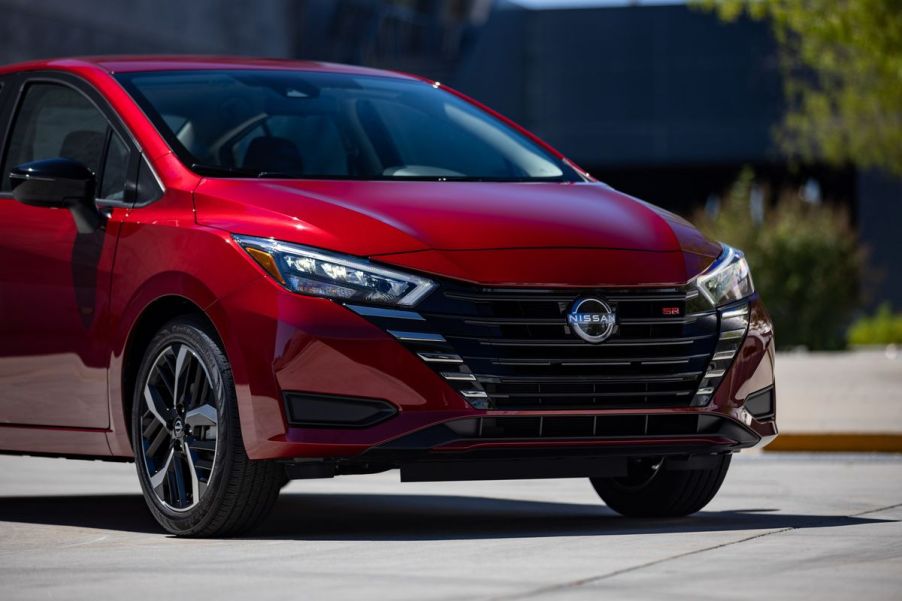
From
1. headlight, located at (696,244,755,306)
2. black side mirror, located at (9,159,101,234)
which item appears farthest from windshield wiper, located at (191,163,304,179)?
headlight, located at (696,244,755,306)

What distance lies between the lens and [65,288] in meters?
7.12

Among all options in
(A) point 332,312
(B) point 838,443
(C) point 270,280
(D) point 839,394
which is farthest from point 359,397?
(D) point 839,394

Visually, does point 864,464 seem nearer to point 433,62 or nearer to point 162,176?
point 162,176

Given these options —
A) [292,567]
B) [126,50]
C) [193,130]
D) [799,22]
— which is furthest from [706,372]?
[126,50]

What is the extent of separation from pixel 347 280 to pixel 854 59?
1510 centimetres

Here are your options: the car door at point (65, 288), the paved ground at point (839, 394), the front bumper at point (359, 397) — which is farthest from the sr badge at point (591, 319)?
the paved ground at point (839, 394)

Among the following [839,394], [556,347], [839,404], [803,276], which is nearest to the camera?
[556,347]

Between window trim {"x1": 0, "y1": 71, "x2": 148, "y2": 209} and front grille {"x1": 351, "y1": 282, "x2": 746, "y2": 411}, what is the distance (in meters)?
1.32

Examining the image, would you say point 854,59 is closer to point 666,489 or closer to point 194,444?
point 666,489

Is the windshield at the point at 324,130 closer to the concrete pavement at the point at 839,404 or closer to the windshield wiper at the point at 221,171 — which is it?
the windshield wiper at the point at 221,171

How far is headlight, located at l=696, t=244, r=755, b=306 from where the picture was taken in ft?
21.9

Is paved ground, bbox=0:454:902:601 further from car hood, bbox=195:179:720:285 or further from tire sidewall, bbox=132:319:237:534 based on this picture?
car hood, bbox=195:179:720:285

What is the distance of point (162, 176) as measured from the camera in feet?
22.6

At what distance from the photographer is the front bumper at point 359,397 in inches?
241
